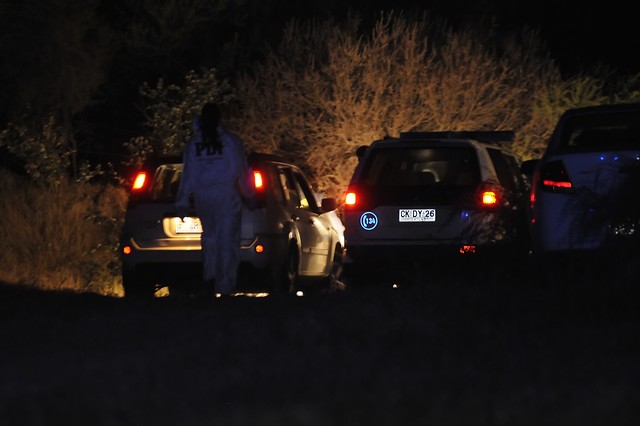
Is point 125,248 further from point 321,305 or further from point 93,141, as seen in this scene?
point 93,141

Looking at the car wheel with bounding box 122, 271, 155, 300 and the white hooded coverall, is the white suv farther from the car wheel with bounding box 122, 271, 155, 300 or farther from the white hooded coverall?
the car wheel with bounding box 122, 271, 155, 300

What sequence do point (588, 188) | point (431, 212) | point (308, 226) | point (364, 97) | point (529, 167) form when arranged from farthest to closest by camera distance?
point (364, 97) < point (308, 226) < point (431, 212) < point (529, 167) < point (588, 188)

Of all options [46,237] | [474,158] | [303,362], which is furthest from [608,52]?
[303,362]

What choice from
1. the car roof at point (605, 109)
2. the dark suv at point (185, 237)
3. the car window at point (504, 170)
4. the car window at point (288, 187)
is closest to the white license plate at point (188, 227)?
the dark suv at point (185, 237)

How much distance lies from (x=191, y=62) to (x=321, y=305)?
21.4 metres

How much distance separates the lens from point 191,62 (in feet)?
104

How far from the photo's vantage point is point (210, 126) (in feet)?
42.3

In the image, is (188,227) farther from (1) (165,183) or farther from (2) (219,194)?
(2) (219,194)

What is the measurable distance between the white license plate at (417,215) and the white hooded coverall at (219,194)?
2.21 meters

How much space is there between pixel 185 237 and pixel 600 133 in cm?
470

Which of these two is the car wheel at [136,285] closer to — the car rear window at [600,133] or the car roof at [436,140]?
the car roof at [436,140]

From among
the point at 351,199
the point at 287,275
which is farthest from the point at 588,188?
the point at 287,275

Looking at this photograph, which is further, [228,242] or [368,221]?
[368,221]

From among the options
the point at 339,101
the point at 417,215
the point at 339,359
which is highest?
the point at 339,359
